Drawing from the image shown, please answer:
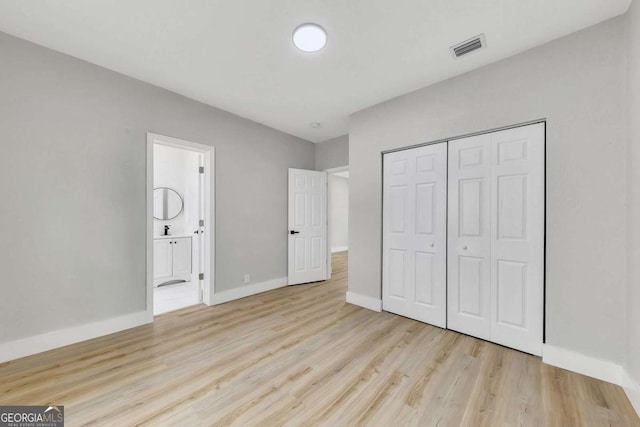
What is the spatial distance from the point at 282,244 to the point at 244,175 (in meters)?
1.35

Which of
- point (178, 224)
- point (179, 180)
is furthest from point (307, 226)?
point (179, 180)

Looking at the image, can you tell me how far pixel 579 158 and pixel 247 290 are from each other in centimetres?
407

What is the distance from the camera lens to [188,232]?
5.17m

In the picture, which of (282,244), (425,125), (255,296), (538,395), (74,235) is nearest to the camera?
(538,395)

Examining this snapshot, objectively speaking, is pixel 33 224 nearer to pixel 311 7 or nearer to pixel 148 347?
pixel 148 347

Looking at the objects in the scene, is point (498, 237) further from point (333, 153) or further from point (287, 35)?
point (333, 153)

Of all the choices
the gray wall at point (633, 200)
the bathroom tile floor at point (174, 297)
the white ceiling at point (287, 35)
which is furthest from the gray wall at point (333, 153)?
the gray wall at point (633, 200)

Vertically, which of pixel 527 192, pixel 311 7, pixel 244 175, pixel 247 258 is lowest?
pixel 247 258

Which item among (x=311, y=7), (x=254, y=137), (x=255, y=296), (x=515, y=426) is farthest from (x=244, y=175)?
(x=515, y=426)

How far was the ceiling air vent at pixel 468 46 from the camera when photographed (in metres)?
2.12

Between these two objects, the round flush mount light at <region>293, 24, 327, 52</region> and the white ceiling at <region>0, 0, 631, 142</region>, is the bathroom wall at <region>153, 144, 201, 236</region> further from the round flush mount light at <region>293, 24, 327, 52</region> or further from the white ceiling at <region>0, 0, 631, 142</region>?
the round flush mount light at <region>293, 24, 327, 52</region>

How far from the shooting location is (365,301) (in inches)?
135

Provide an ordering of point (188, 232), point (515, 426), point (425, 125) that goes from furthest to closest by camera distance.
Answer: point (188, 232) → point (425, 125) → point (515, 426)

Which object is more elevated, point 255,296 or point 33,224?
point 33,224
